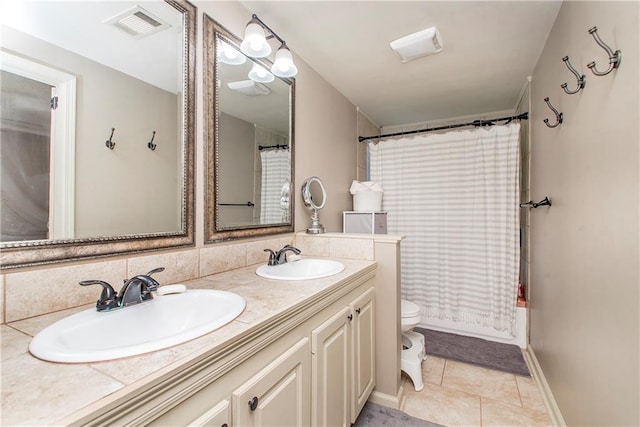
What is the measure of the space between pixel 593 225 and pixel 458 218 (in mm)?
1441

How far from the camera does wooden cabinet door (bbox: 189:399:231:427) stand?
608mm

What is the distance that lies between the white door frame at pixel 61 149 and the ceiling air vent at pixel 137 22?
0.30 metres

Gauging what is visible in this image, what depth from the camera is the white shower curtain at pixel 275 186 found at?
66.9 inches

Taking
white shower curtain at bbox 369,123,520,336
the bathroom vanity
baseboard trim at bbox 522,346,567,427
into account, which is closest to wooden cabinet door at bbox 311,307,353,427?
the bathroom vanity

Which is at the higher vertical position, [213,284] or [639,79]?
[639,79]

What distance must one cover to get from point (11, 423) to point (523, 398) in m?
2.27

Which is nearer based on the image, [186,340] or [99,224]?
[186,340]

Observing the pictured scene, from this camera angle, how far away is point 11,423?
39 cm

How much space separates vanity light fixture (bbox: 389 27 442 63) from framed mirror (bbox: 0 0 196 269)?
1212 mm

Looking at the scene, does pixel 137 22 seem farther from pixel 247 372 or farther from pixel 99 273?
pixel 247 372

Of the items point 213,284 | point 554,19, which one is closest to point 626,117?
point 554,19

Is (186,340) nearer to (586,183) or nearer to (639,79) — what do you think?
(639,79)

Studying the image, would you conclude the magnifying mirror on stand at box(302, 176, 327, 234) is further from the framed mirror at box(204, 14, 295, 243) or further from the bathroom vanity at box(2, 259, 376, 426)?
the bathroom vanity at box(2, 259, 376, 426)

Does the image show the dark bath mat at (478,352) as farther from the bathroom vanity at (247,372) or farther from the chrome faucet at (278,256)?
the chrome faucet at (278,256)
